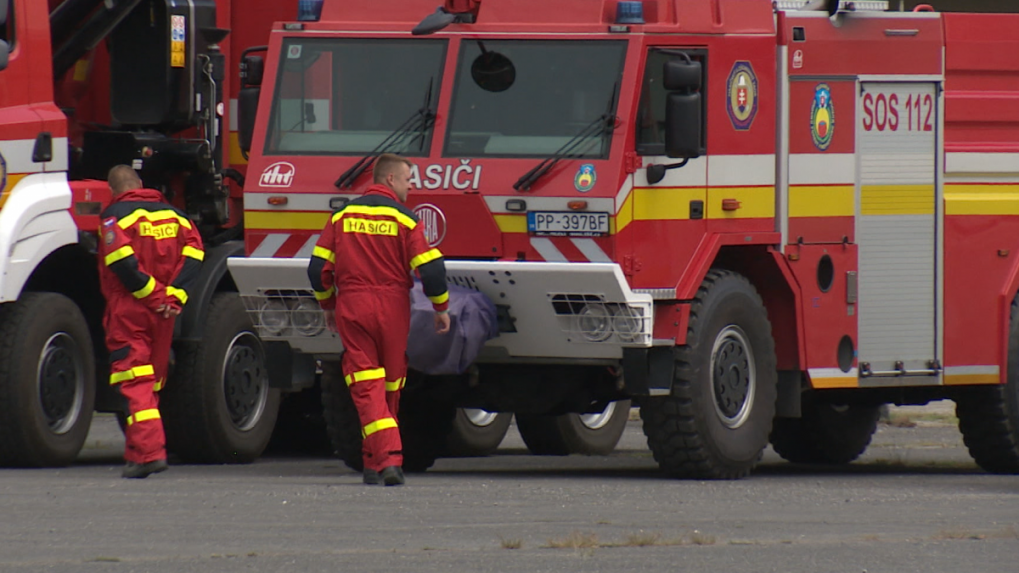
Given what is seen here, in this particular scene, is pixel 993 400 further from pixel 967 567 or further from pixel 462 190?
pixel 967 567

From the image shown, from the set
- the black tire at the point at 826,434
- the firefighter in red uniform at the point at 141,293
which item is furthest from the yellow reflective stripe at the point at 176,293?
the black tire at the point at 826,434

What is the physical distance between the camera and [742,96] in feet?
38.2

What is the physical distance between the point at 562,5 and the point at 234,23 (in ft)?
11.0

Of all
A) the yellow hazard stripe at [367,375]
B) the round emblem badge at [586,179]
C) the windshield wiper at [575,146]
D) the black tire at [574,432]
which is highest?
the windshield wiper at [575,146]

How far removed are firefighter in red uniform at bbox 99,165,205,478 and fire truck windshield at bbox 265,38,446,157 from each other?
30.3 inches

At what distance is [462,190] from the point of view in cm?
1112

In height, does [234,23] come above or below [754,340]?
above

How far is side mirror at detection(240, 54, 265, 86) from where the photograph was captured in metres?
11.9

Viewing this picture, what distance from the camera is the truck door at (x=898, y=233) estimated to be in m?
12.5

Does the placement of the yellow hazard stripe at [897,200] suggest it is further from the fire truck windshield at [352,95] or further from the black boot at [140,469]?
the black boot at [140,469]

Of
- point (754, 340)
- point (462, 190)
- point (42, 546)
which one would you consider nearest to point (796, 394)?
point (754, 340)

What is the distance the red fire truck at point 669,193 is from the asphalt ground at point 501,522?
23.5 inches

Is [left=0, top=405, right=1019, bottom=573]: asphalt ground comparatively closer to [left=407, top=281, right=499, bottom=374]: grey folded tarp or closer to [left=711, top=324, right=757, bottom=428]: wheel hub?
[left=711, top=324, right=757, bottom=428]: wheel hub

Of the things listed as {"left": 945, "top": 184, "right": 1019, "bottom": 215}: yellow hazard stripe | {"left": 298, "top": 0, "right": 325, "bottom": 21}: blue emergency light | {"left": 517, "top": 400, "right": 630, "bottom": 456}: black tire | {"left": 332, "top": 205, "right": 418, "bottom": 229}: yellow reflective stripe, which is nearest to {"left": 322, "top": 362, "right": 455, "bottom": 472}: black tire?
{"left": 332, "top": 205, "right": 418, "bottom": 229}: yellow reflective stripe
